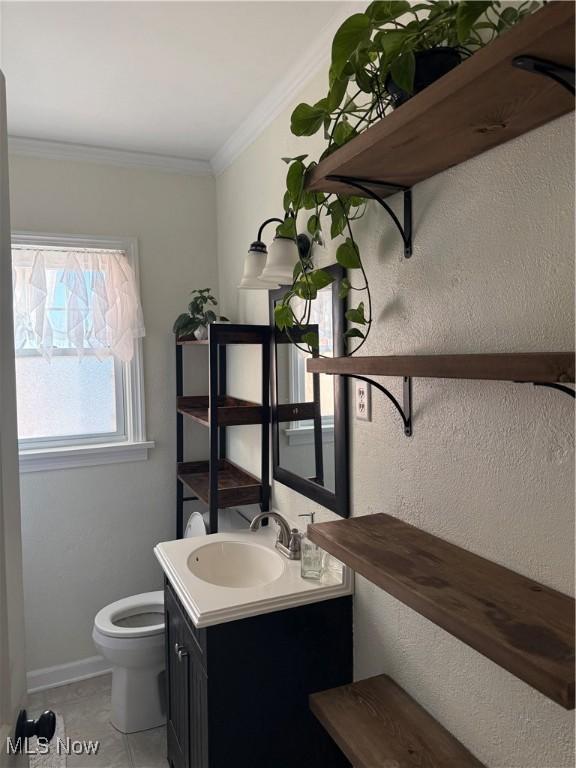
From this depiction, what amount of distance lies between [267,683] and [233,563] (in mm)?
525

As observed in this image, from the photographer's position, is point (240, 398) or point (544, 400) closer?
point (544, 400)

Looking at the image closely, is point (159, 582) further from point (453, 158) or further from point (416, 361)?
point (453, 158)

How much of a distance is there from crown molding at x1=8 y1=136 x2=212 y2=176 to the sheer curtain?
0.45 meters

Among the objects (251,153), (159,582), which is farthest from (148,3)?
(159,582)

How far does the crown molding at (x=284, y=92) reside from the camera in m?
1.66

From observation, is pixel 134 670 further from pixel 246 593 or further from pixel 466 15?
pixel 466 15

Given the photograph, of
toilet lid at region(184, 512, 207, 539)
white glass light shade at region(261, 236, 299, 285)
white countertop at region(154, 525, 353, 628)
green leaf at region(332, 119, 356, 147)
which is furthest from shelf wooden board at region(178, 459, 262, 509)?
green leaf at region(332, 119, 356, 147)

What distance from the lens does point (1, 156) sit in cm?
82

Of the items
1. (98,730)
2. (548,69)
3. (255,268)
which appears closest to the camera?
(548,69)

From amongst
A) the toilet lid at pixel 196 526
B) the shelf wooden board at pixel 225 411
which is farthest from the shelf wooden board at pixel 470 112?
the toilet lid at pixel 196 526

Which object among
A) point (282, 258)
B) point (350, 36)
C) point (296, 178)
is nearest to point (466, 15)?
point (350, 36)

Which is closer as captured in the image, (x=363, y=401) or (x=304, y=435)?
(x=363, y=401)

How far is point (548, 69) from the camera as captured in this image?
755 mm

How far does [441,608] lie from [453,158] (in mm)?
898
